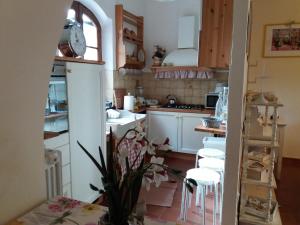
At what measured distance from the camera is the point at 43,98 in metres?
1.05

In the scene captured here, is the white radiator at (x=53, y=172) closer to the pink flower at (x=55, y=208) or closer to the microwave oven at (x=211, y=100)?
the pink flower at (x=55, y=208)

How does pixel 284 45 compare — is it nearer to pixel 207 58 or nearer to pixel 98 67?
pixel 207 58

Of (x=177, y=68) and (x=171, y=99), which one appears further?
(x=171, y=99)

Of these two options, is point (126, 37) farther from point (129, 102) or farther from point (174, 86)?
point (174, 86)

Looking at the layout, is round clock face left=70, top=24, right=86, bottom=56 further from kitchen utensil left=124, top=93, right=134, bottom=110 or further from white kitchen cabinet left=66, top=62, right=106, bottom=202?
kitchen utensil left=124, top=93, right=134, bottom=110

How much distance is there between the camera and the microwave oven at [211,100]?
3.84 metres

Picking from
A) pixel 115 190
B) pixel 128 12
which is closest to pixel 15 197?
Result: pixel 115 190

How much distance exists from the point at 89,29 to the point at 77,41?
131 centimetres

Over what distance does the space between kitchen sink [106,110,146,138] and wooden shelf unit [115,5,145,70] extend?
0.75m

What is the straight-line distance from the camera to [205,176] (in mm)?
2133

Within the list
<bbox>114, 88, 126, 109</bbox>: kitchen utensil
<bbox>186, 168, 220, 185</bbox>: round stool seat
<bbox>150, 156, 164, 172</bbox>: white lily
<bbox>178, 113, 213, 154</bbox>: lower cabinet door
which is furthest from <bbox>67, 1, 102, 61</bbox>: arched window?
<bbox>150, 156, 164, 172</bbox>: white lily

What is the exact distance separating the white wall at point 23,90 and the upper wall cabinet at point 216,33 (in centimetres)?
286

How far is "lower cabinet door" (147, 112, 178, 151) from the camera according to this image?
398 cm

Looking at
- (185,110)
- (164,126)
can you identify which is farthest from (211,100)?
(164,126)
